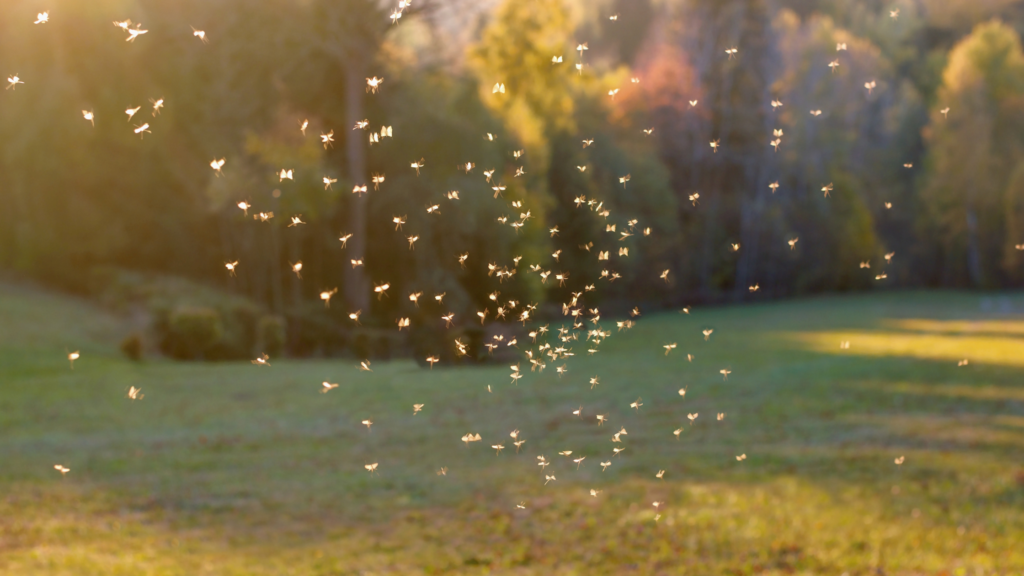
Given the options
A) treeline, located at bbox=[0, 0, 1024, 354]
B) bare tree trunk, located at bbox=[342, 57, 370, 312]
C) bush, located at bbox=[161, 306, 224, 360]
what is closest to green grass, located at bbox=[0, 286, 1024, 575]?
bush, located at bbox=[161, 306, 224, 360]

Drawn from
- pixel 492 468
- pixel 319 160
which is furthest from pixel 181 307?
pixel 492 468

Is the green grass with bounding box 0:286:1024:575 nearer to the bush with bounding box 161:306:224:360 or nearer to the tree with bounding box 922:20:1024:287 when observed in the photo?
the bush with bounding box 161:306:224:360

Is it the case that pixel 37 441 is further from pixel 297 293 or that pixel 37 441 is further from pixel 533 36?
pixel 533 36

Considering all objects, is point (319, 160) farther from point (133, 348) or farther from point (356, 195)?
point (133, 348)

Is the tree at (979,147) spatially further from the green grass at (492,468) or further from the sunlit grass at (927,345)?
the green grass at (492,468)

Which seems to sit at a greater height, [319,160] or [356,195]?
[319,160]

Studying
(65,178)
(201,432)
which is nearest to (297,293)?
(65,178)
